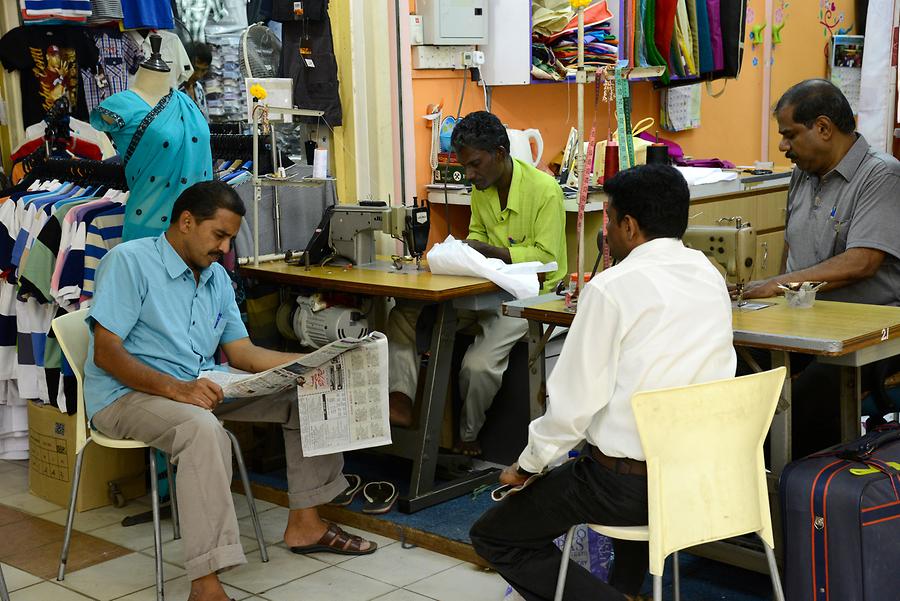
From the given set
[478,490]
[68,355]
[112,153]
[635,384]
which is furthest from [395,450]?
[112,153]

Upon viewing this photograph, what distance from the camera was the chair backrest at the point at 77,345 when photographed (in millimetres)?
3246

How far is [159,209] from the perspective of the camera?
3.69m

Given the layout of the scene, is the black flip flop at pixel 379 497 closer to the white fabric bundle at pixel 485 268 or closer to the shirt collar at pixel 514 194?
the white fabric bundle at pixel 485 268

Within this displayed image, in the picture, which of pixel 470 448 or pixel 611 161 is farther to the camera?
pixel 470 448

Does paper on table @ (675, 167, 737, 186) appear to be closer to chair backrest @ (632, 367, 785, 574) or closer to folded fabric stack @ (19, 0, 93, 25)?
folded fabric stack @ (19, 0, 93, 25)

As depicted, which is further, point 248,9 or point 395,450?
point 248,9

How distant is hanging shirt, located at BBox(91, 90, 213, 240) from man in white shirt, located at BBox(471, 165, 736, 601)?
1847 mm

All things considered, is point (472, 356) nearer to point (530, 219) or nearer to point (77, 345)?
point (530, 219)

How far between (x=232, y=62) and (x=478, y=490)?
2.46 meters

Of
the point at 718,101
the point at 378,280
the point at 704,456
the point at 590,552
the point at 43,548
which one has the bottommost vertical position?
the point at 43,548

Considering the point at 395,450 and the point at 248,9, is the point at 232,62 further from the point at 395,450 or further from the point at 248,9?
the point at 395,450

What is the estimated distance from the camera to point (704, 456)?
7.13ft

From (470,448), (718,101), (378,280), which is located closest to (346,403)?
(378,280)

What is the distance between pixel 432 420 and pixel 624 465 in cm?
146
